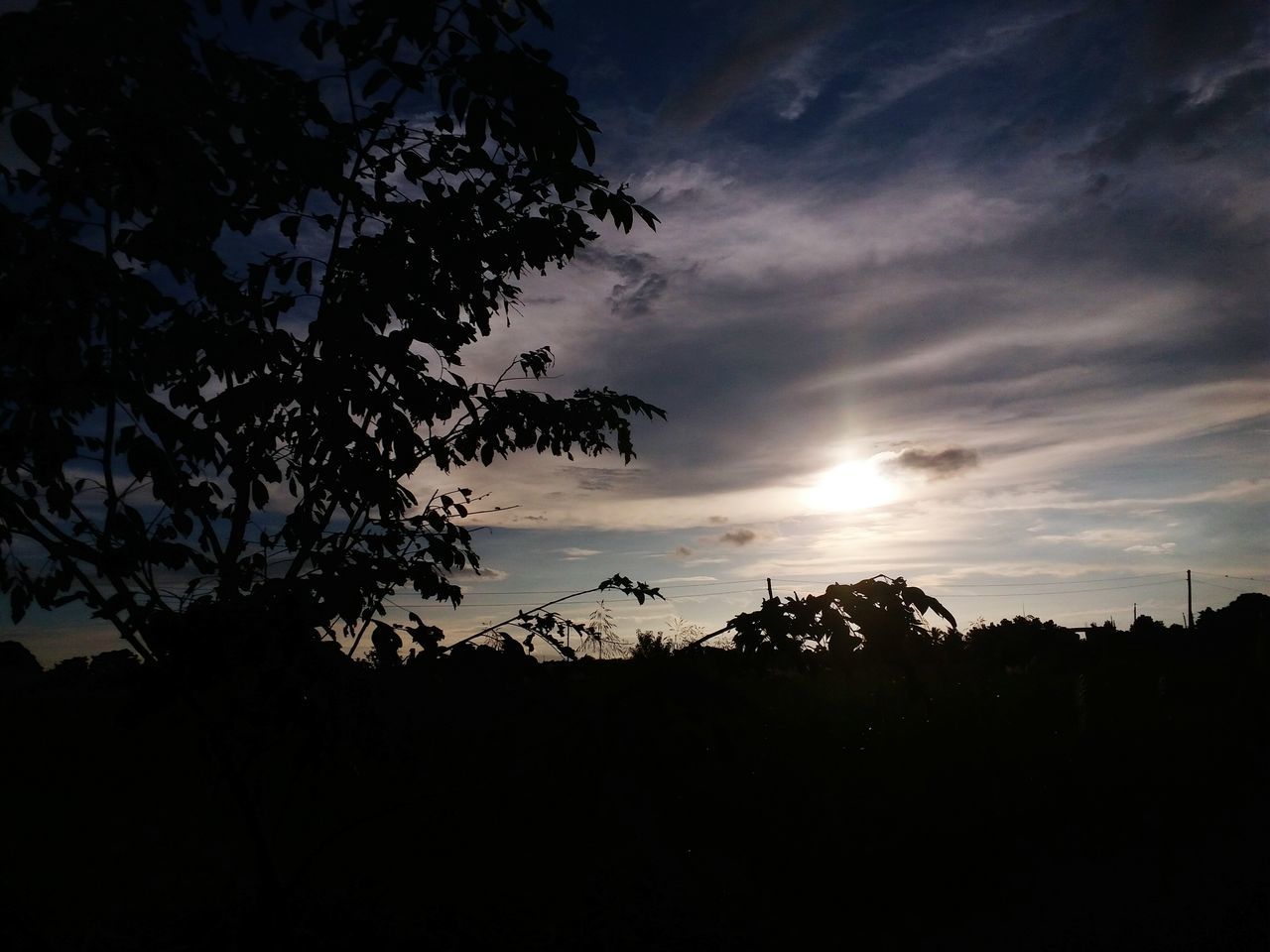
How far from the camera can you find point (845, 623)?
300 centimetres

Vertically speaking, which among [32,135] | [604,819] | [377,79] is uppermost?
[377,79]

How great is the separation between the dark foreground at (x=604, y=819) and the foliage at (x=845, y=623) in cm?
17

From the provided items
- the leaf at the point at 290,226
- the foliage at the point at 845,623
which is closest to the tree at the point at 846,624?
the foliage at the point at 845,623

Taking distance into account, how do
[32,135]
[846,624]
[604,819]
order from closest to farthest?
[32,135] < [846,624] < [604,819]

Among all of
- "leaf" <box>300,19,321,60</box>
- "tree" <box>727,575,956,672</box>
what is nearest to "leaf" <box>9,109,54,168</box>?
"leaf" <box>300,19,321,60</box>

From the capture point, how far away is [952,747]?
25.8 ft

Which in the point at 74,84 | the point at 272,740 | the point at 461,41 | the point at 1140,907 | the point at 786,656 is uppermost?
the point at 461,41

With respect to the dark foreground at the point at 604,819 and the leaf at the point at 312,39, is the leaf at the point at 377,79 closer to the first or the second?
the leaf at the point at 312,39

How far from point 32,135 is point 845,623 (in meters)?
2.95

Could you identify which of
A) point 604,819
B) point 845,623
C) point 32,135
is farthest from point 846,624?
point 604,819

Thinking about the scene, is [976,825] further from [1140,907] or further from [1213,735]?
[1213,735]

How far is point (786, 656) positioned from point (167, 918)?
4.03 meters

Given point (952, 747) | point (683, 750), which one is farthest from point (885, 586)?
point (952, 747)

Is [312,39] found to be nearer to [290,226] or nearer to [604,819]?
[290,226]
